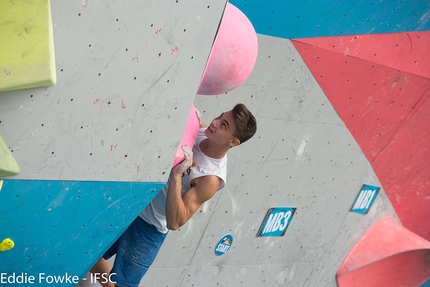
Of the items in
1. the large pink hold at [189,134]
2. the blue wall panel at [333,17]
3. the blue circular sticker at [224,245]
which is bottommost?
the blue circular sticker at [224,245]

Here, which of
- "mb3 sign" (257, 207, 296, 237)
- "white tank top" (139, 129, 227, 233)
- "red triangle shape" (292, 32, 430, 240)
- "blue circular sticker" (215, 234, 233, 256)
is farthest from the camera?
"mb3 sign" (257, 207, 296, 237)

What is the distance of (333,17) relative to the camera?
3.51 m

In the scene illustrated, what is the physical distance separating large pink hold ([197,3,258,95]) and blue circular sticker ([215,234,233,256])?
1.57 meters

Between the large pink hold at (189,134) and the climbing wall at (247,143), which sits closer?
the climbing wall at (247,143)

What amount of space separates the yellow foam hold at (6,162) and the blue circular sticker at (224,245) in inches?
77.8

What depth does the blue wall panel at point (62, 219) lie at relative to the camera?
2.43m

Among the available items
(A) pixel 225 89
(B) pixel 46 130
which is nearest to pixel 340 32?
(A) pixel 225 89

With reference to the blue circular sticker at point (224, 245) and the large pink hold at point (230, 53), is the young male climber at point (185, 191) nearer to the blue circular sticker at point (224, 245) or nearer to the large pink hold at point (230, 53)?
the large pink hold at point (230, 53)

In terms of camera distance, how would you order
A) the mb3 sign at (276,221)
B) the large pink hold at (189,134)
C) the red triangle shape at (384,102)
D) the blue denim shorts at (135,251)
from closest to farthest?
the large pink hold at (189,134)
the blue denim shorts at (135,251)
the red triangle shape at (384,102)
the mb3 sign at (276,221)

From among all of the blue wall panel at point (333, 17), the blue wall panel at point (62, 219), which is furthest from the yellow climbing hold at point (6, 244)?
the blue wall panel at point (333, 17)

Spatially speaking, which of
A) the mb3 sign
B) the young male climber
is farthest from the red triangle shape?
the young male climber

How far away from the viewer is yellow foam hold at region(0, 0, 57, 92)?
6.54 ft

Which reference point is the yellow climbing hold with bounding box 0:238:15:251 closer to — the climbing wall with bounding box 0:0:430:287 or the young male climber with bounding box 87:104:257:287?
the climbing wall with bounding box 0:0:430:287

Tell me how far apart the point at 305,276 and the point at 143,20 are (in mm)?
3015
